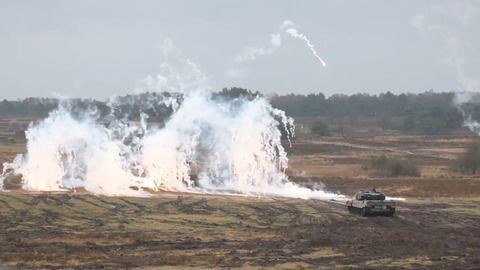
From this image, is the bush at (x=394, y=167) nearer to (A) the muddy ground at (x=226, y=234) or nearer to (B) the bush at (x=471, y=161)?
(B) the bush at (x=471, y=161)

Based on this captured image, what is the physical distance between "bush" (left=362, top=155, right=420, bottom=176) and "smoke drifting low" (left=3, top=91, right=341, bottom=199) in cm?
2492

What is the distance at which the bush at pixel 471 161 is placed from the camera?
323 feet

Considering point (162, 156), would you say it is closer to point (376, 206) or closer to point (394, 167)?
point (376, 206)

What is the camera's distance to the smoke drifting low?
72875mm

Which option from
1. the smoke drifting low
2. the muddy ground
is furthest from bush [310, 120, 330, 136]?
the muddy ground

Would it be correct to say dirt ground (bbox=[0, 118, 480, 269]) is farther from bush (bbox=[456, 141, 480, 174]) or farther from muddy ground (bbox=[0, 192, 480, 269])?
bush (bbox=[456, 141, 480, 174])

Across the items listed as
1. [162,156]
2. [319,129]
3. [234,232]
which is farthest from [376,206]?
[319,129]

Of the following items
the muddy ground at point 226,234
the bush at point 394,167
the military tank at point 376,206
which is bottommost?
the muddy ground at point 226,234

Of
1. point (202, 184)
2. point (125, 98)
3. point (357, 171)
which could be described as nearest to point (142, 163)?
point (202, 184)

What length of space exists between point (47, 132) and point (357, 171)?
50.9 m

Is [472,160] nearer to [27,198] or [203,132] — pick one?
[203,132]

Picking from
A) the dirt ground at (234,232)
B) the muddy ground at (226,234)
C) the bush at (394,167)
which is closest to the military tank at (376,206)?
the dirt ground at (234,232)

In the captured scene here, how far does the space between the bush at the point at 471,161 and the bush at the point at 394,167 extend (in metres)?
6.76

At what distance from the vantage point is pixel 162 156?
7706 cm
